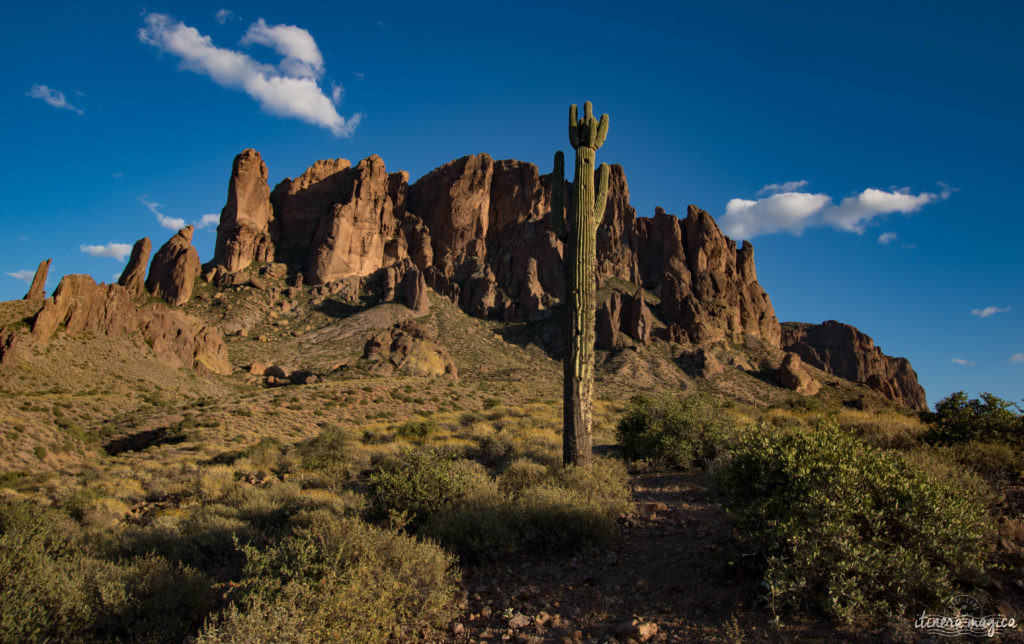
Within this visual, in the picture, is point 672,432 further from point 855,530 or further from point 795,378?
point 795,378

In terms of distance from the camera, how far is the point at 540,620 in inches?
187

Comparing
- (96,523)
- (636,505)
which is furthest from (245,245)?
(636,505)

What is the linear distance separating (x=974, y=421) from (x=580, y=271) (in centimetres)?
734

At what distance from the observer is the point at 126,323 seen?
122 ft

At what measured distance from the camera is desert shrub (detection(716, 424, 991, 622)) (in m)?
3.97

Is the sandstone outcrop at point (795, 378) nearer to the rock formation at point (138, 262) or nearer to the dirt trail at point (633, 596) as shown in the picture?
the dirt trail at point (633, 596)

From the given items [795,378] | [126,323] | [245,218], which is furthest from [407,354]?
[245,218]

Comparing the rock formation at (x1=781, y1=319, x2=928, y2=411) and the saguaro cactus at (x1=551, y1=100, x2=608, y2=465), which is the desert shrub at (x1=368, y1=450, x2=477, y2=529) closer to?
the saguaro cactus at (x1=551, y1=100, x2=608, y2=465)

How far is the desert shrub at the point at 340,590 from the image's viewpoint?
3924 millimetres

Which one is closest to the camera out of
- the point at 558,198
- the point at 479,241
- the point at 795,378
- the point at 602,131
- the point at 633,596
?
the point at 633,596

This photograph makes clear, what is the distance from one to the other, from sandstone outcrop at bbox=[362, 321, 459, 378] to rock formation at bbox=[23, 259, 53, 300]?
23730mm

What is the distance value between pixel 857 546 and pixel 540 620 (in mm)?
2937

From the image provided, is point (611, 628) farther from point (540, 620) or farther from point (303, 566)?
point (303, 566)

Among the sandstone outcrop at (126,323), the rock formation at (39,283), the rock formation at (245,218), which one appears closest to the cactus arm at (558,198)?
the sandstone outcrop at (126,323)
